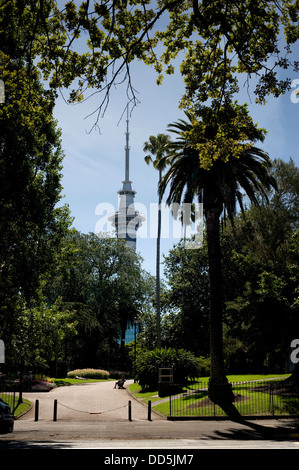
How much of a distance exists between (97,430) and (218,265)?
36.7ft

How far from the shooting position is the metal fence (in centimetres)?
1994

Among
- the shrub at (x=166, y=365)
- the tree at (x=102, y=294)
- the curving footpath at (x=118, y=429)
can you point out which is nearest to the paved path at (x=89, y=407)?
Answer: the curving footpath at (x=118, y=429)

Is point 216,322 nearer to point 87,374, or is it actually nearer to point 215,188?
point 215,188

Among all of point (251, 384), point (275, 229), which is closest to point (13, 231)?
point (251, 384)

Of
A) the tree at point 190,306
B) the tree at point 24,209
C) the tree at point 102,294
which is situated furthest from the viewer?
the tree at point 102,294

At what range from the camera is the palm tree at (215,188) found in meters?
22.5

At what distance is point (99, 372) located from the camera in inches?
2173

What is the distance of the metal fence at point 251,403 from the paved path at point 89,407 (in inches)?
64.1

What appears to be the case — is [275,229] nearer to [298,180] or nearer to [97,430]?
[298,180]

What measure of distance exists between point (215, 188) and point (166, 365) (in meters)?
13.0

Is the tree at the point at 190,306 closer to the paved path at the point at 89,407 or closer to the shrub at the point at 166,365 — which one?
the paved path at the point at 89,407

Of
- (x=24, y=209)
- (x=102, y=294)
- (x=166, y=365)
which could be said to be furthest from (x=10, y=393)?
(x=102, y=294)

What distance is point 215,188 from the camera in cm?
2398

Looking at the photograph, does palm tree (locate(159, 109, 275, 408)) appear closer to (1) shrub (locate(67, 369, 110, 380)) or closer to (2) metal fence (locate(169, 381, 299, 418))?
(2) metal fence (locate(169, 381, 299, 418))
